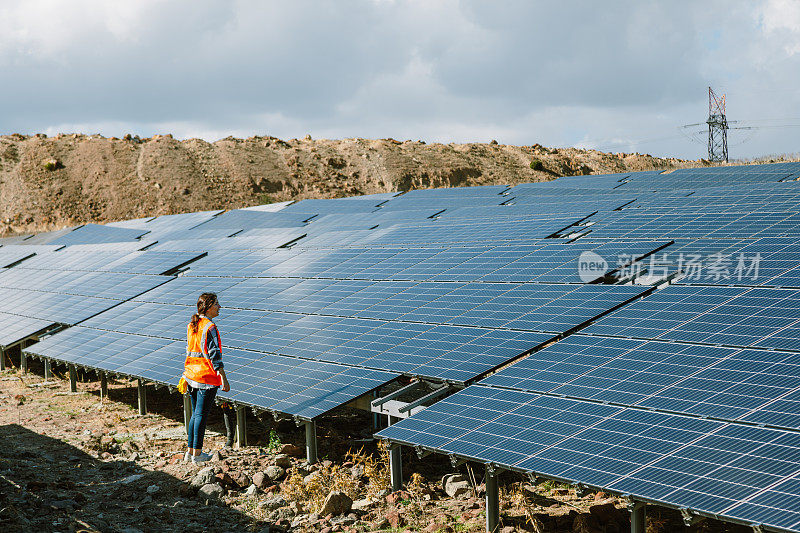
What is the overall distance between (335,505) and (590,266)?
30.2 ft

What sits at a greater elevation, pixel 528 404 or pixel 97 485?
pixel 528 404

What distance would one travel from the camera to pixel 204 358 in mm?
12812

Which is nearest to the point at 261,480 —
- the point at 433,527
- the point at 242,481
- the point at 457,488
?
the point at 242,481

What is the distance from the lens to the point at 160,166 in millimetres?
91812

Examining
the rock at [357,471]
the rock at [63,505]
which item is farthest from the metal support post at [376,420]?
the rock at [63,505]

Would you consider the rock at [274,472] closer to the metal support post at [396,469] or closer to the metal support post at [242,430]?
the metal support post at [242,430]

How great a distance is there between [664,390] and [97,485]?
1057cm

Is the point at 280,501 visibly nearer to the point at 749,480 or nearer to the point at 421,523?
the point at 421,523

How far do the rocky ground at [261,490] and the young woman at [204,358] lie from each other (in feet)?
4.59

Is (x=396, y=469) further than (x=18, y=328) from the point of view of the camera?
No

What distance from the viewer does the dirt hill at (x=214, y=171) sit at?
3361 inches

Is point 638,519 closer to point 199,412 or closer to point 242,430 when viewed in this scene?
point 199,412

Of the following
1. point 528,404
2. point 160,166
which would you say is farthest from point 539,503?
point 160,166

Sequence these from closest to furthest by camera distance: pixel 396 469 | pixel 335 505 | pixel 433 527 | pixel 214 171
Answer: pixel 433 527 → pixel 335 505 → pixel 396 469 → pixel 214 171
